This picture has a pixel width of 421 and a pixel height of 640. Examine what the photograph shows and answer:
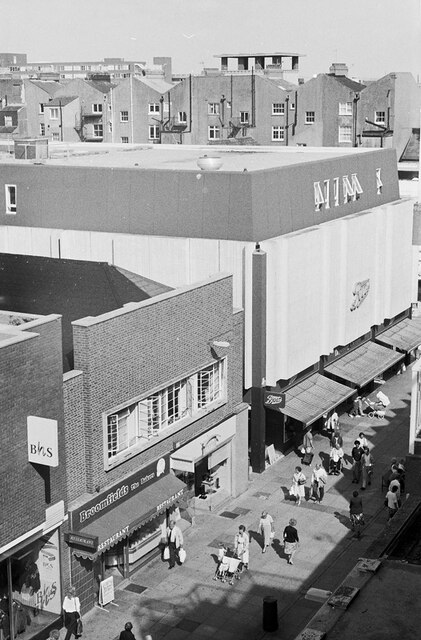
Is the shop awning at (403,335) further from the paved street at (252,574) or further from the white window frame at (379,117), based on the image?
the white window frame at (379,117)

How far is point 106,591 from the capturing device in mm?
28094

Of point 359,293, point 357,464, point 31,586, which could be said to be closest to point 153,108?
point 359,293

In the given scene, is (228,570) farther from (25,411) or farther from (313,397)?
(313,397)

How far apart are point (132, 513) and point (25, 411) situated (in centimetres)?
570

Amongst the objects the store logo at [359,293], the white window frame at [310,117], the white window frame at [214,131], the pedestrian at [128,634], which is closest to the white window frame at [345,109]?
the white window frame at [310,117]

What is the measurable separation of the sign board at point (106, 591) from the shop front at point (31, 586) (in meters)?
1.55

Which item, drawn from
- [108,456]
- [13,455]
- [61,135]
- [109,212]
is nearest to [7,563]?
[13,455]

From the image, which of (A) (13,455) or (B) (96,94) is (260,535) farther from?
(B) (96,94)

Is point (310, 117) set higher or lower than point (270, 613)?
higher

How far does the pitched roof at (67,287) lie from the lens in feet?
108

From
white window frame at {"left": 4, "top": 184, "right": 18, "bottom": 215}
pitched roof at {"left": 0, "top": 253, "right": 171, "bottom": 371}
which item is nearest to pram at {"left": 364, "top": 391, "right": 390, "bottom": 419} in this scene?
pitched roof at {"left": 0, "top": 253, "right": 171, "bottom": 371}

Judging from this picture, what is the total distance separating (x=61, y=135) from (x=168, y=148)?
158ft

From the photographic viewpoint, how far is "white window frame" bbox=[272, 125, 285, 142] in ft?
299

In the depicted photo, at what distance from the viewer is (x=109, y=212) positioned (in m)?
40.8
